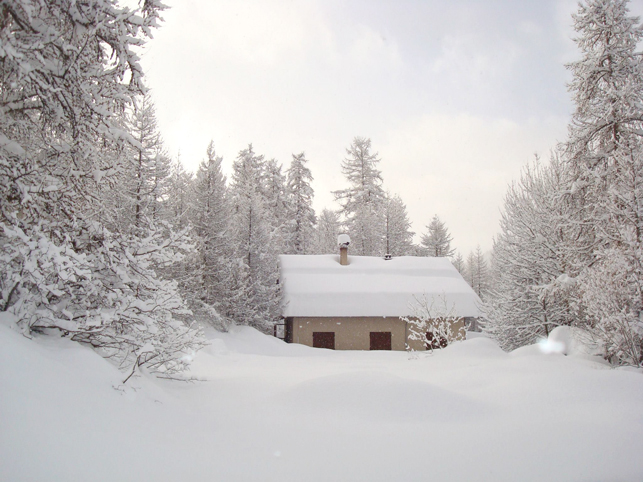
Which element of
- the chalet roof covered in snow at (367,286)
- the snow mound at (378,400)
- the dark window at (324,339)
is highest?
Result: the chalet roof covered in snow at (367,286)

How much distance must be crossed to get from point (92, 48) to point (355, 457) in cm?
Result: 653

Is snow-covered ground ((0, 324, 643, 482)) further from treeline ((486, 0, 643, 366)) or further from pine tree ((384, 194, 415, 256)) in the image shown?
pine tree ((384, 194, 415, 256))

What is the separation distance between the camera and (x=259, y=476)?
12.6 feet

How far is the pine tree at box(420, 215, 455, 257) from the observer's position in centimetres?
4594

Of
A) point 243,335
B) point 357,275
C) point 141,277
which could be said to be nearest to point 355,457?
point 141,277

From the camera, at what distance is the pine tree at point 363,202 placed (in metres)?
40.0

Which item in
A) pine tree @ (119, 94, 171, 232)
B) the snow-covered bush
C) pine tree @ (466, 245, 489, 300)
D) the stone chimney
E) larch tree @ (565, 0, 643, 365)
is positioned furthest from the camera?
pine tree @ (466, 245, 489, 300)

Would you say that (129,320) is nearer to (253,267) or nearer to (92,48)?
(92,48)

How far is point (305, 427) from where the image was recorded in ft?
16.7

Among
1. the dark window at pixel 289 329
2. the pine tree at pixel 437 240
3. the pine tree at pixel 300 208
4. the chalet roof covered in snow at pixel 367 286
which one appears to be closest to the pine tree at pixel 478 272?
the pine tree at pixel 437 240

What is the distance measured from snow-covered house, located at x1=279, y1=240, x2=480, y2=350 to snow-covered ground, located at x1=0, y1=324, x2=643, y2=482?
1518 cm

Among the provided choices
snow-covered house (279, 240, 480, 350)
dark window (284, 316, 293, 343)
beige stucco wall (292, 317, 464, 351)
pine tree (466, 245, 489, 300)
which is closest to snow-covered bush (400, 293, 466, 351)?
snow-covered house (279, 240, 480, 350)

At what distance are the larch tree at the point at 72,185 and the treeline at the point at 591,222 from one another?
32.7 ft

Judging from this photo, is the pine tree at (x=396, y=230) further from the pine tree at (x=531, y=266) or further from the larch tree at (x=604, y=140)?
the larch tree at (x=604, y=140)
